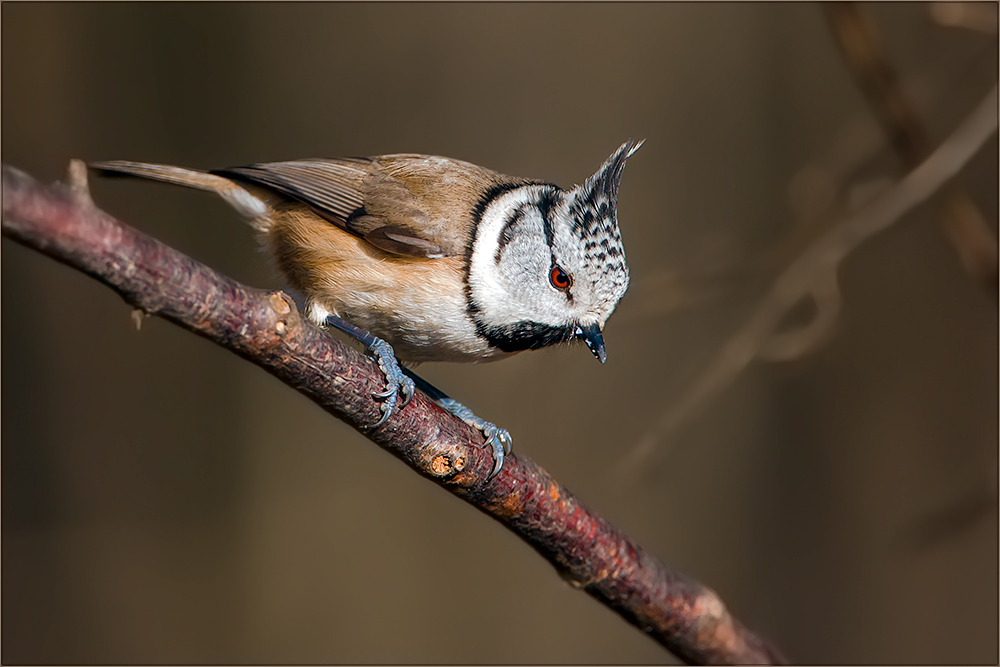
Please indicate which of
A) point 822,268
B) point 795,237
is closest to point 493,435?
point 822,268

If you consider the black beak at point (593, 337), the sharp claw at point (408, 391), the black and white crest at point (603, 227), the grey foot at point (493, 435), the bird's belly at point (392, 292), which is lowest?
the sharp claw at point (408, 391)

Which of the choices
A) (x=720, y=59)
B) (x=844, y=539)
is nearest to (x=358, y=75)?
(x=720, y=59)

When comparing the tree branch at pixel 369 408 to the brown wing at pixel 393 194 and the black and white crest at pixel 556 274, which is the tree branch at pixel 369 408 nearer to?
the black and white crest at pixel 556 274

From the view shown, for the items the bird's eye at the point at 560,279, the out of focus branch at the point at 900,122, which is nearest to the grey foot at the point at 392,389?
the bird's eye at the point at 560,279

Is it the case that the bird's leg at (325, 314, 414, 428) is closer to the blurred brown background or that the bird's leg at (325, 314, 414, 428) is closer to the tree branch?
the tree branch

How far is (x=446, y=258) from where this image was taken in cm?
224

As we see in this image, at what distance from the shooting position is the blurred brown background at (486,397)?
12.9 ft

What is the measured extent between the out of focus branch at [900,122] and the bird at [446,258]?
2.46ft

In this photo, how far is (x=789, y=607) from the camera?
4.29 meters

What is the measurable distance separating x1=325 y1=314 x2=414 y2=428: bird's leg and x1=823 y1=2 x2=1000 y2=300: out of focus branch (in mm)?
1648

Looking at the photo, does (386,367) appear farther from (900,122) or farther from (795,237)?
(900,122)

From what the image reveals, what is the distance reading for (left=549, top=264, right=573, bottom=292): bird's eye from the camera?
222 cm

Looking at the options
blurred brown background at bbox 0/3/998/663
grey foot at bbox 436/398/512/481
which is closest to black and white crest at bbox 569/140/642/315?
grey foot at bbox 436/398/512/481

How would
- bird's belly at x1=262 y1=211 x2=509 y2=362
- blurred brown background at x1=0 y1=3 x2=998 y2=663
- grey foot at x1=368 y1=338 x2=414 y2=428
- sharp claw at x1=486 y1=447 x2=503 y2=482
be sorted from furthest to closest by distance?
blurred brown background at x1=0 y1=3 x2=998 y2=663 < bird's belly at x1=262 y1=211 x2=509 y2=362 < sharp claw at x1=486 y1=447 x2=503 y2=482 < grey foot at x1=368 y1=338 x2=414 y2=428
